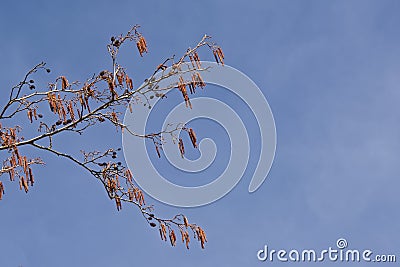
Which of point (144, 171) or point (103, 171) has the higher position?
point (144, 171)

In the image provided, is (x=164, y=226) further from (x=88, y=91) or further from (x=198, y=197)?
(x=198, y=197)

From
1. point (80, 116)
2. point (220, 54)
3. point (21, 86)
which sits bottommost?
point (80, 116)

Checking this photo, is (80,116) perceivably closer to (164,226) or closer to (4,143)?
(4,143)

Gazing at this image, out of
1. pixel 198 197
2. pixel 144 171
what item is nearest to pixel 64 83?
pixel 144 171

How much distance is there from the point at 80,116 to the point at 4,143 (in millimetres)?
732

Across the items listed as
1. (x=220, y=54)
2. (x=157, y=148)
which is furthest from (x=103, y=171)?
(x=220, y=54)

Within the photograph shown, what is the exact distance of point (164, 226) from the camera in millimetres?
5383

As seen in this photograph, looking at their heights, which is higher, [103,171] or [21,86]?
[21,86]

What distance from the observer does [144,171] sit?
659 cm

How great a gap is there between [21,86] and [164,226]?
6.31 ft

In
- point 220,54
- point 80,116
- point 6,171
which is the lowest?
point 6,171

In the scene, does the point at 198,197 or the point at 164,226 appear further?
the point at 198,197

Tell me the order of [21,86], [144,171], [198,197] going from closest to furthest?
[21,86]
[144,171]
[198,197]

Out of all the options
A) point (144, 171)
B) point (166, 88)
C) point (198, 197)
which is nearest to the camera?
point (166, 88)
